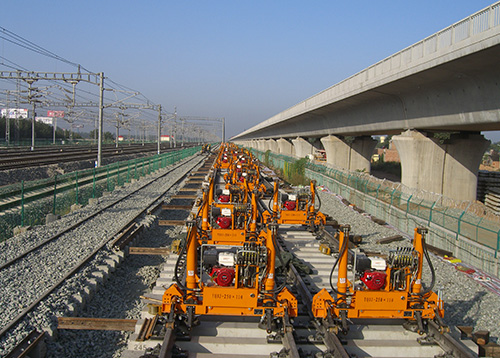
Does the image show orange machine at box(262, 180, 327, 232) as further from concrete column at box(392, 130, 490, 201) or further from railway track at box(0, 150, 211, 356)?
concrete column at box(392, 130, 490, 201)

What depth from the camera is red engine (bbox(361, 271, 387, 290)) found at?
21.2ft

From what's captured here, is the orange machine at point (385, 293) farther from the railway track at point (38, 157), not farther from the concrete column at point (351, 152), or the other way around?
the concrete column at point (351, 152)

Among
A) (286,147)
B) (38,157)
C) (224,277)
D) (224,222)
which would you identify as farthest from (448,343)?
(286,147)

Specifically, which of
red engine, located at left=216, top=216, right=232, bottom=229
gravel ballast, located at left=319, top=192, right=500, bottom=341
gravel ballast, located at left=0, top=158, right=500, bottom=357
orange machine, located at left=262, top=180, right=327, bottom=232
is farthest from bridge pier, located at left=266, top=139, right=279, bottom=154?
red engine, located at left=216, top=216, right=232, bottom=229

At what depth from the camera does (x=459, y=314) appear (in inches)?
327

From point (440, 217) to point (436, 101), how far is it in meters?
6.98

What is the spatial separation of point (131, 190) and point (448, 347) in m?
20.0

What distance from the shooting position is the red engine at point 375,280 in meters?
6.47

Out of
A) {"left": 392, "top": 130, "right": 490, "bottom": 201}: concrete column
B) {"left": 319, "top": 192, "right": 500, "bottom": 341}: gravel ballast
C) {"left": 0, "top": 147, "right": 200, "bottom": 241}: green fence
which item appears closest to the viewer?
{"left": 319, "top": 192, "right": 500, "bottom": 341}: gravel ballast

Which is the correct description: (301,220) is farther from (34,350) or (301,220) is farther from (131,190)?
(131,190)

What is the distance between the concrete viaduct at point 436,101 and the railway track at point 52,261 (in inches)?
483

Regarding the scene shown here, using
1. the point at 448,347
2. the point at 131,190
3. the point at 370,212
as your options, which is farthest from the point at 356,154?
the point at 448,347

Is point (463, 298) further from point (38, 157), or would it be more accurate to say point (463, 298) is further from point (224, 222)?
point (38, 157)

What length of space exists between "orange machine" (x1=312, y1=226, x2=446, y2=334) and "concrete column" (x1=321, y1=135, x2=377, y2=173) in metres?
29.4
